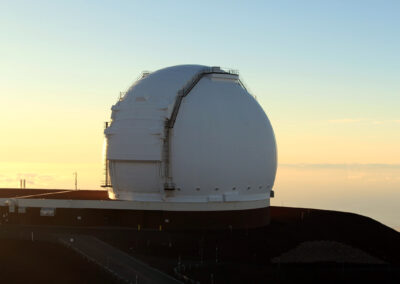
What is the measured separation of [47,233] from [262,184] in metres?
18.4

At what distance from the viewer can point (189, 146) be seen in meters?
54.6

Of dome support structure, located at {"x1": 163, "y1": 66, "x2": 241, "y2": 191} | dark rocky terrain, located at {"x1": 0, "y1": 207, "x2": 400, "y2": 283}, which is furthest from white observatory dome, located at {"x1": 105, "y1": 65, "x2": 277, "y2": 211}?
dark rocky terrain, located at {"x1": 0, "y1": 207, "x2": 400, "y2": 283}

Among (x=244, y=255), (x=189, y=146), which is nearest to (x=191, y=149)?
(x=189, y=146)

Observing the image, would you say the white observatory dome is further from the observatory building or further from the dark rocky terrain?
the dark rocky terrain

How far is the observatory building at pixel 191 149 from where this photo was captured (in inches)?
2146

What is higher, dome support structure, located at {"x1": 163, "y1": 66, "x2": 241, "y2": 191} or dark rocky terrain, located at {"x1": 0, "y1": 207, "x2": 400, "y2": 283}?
dome support structure, located at {"x1": 163, "y1": 66, "x2": 241, "y2": 191}

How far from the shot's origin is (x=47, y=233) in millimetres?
51438

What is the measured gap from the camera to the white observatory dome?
5450 centimetres

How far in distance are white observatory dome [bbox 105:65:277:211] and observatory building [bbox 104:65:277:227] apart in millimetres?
80

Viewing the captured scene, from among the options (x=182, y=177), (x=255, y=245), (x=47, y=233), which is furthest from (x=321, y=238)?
(x=47, y=233)

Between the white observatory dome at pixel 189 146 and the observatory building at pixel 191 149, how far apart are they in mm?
80

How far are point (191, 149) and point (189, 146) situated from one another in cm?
30

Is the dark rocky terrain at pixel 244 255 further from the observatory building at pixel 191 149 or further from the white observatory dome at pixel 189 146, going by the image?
the white observatory dome at pixel 189 146

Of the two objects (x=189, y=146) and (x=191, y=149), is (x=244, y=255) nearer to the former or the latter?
(x=191, y=149)
